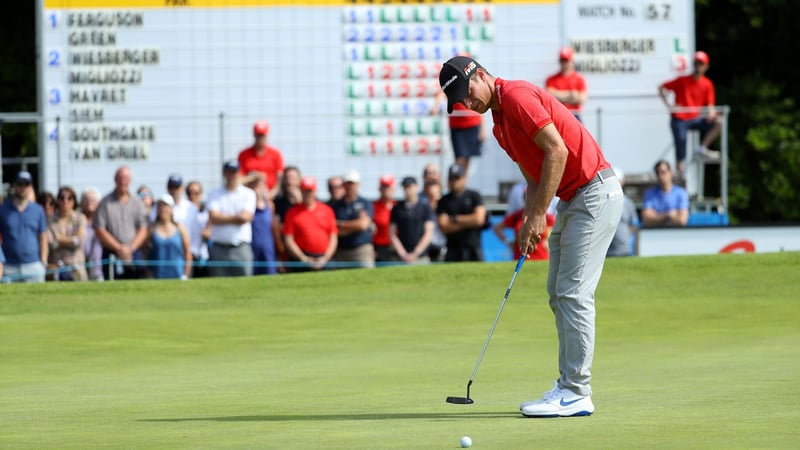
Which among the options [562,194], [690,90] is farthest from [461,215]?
[562,194]

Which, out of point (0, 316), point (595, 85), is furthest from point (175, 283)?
point (595, 85)

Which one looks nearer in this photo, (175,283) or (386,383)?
(386,383)

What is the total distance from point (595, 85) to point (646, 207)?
8.76ft

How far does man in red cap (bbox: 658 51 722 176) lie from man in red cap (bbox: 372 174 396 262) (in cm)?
447

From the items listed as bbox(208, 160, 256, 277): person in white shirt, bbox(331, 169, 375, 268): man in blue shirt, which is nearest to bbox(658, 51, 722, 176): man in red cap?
bbox(331, 169, 375, 268): man in blue shirt

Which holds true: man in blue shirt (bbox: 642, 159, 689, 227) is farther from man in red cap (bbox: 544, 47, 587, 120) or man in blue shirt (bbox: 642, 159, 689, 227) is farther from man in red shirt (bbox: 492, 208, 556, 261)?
man in red shirt (bbox: 492, 208, 556, 261)

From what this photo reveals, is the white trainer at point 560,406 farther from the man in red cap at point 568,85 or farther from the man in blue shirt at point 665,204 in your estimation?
the man in red cap at point 568,85

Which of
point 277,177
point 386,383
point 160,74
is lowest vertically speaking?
point 386,383

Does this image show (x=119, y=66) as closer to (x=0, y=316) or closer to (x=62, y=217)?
(x=62, y=217)

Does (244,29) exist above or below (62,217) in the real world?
above

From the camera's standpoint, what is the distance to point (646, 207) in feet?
61.6

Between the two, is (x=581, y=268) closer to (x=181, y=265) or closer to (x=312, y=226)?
(x=312, y=226)

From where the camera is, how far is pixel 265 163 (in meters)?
18.9

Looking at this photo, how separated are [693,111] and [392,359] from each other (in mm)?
10961
